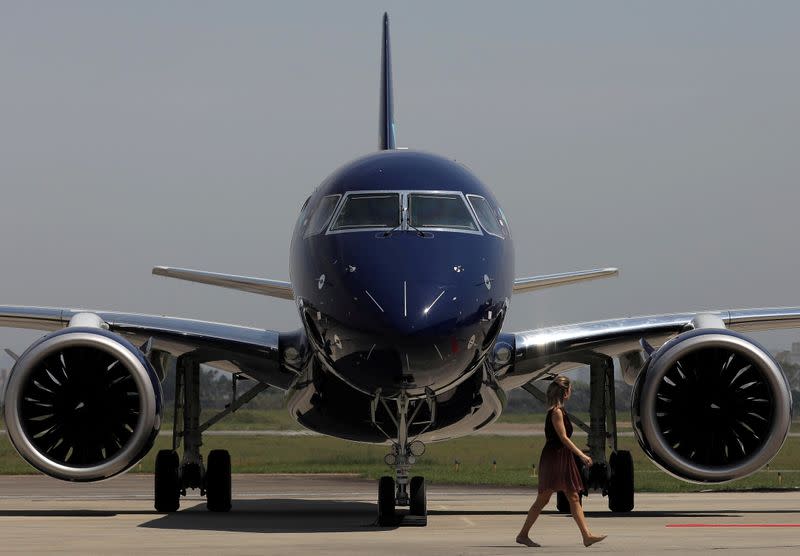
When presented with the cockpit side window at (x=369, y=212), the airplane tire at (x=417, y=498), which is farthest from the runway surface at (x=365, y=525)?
the cockpit side window at (x=369, y=212)

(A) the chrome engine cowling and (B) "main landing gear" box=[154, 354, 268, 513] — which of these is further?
(B) "main landing gear" box=[154, 354, 268, 513]

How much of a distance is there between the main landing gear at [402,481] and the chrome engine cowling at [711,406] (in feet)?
8.90

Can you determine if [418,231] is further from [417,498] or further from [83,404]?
[83,404]

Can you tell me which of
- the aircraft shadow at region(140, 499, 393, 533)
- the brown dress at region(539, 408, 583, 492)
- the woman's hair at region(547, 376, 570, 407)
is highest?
the woman's hair at region(547, 376, 570, 407)

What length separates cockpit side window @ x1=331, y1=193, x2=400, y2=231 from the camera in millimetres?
14883

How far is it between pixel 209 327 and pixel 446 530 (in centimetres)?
498

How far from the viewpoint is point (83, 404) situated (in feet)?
55.7

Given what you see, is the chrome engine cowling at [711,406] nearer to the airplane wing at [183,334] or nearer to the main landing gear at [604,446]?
the main landing gear at [604,446]

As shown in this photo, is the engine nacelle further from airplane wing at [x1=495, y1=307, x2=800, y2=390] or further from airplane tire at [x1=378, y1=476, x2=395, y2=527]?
airplane wing at [x1=495, y1=307, x2=800, y2=390]

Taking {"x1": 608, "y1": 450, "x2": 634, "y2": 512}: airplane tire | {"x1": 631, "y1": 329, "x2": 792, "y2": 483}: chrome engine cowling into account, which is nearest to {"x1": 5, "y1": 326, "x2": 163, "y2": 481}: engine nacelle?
{"x1": 631, "y1": 329, "x2": 792, "y2": 483}: chrome engine cowling

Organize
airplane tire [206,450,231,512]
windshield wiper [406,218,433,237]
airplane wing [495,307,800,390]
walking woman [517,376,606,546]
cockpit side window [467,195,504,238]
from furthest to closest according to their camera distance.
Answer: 1. airplane tire [206,450,231,512]
2. airplane wing [495,307,800,390]
3. cockpit side window [467,195,504,238]
4. windshield wiper [406,218,433,237]
5. walking woman [517,376,606,546]

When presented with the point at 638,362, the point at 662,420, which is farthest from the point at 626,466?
the point at 662,420

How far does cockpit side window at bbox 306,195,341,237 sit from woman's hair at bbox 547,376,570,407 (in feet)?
10.2

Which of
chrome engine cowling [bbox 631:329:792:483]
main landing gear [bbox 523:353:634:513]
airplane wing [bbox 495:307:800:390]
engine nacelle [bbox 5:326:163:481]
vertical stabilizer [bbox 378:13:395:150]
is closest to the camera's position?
engine nacelle [bbox 5:326:163:481]
